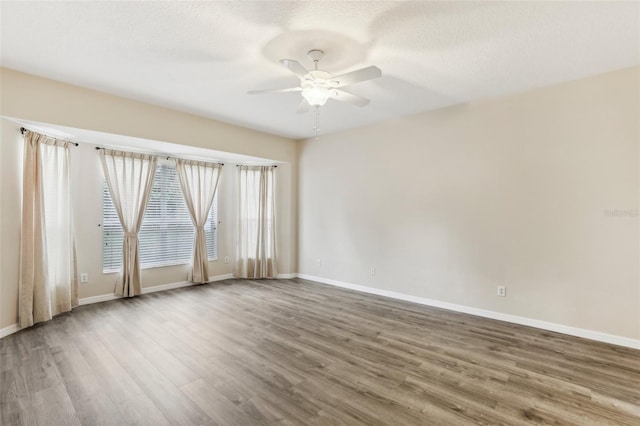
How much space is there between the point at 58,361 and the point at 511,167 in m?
5.27

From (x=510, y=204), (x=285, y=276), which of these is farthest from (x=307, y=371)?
(x=285, y=276)

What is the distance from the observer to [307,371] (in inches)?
98.5

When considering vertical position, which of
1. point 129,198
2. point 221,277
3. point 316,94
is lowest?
point 221,277

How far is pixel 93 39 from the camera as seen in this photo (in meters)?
2.46

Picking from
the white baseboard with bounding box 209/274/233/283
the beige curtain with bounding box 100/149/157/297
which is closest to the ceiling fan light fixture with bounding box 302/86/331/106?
the beige curtain with bounding box 100/149/157/297

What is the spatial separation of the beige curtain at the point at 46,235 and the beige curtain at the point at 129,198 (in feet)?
1.93

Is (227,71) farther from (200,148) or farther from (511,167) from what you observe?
(511,167)

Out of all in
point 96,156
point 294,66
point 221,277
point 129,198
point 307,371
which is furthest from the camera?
point 221,277

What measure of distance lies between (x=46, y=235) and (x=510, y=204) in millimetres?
5851

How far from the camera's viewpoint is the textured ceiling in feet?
6.89

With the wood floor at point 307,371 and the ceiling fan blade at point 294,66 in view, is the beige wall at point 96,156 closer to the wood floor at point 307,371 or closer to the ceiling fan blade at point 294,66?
the wood floor at point 307,371

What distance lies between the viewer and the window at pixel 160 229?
4586mm

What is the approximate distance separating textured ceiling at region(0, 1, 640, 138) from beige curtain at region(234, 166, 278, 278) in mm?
2441

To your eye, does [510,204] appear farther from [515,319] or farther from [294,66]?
[294,66]
